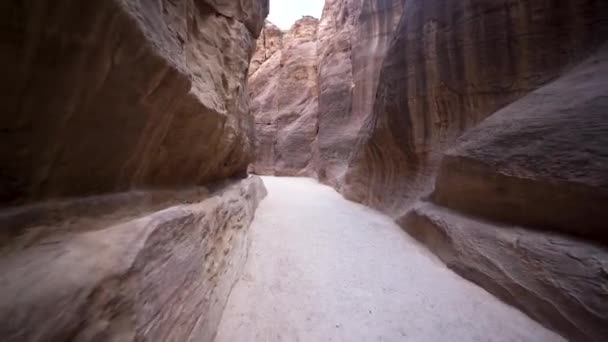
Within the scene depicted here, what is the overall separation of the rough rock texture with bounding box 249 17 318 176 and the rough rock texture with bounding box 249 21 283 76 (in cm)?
314

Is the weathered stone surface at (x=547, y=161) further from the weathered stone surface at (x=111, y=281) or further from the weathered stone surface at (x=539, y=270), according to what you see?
the weathered stone surface at (x=111, y=281)

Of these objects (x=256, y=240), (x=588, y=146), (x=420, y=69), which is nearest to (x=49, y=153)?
(x=256, y=240)

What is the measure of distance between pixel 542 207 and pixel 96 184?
10.0ft

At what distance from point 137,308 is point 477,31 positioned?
14.5 ft

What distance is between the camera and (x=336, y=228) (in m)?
3.10

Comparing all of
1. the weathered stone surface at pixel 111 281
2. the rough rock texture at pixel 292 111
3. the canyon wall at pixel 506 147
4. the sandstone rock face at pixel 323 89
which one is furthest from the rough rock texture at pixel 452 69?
the rough rock texture at pixel 292 111

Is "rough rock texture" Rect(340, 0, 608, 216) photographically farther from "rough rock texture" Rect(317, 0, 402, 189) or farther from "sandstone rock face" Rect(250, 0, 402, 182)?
"rough rock texture" Rect(317, 0, 402, 189)

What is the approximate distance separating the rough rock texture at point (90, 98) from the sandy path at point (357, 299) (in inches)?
46.0

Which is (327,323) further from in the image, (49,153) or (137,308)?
(49,153)

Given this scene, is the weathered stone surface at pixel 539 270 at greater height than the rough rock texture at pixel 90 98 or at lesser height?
lesser

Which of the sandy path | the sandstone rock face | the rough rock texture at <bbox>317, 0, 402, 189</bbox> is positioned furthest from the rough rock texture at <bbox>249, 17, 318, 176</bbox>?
the sandy path

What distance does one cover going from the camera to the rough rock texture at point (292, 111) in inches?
493

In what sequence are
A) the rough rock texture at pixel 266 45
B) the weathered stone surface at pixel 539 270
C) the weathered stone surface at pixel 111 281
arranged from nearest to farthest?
the weathered stone surface at pixel 111 281, the weathered stone surface at pixel 539 270, the rough rock texture at pixel 266 45

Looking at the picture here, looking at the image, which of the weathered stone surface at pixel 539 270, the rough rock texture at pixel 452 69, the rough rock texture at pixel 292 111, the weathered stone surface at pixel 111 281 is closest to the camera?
the weathered stone surface at pixel 111 281
